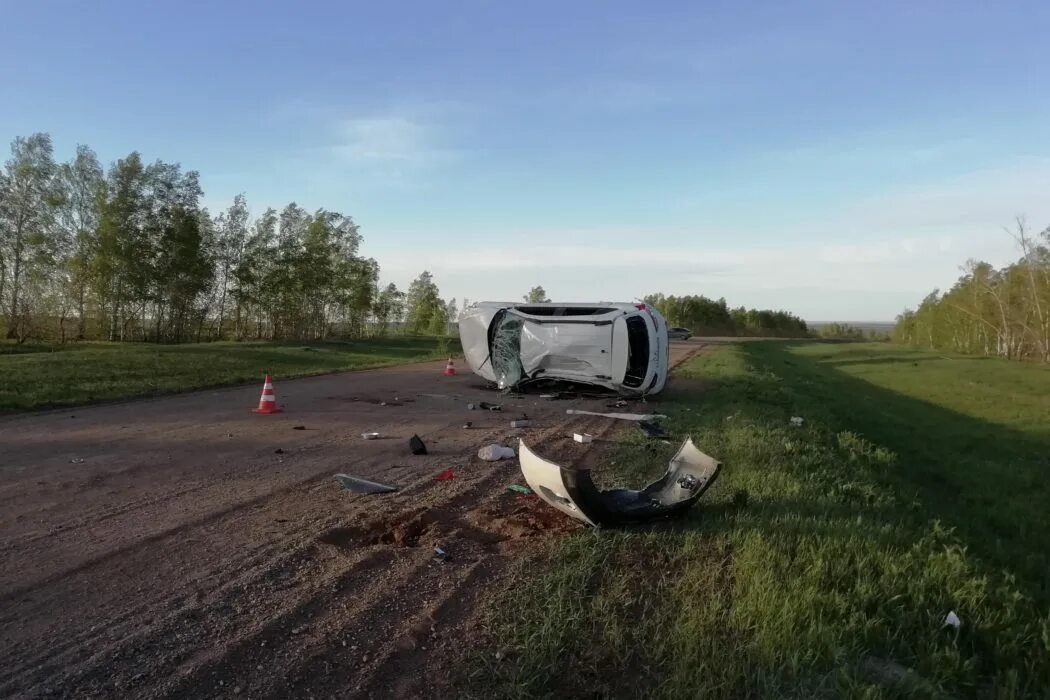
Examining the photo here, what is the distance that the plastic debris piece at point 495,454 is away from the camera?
24.1 feet

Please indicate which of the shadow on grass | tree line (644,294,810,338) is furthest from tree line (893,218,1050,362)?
the shadow on grass

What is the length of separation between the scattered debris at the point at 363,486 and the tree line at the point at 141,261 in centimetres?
2868

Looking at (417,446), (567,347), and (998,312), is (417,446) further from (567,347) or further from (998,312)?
(998,312)

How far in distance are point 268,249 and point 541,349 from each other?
100 feet

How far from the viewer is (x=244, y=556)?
4215 millimetres

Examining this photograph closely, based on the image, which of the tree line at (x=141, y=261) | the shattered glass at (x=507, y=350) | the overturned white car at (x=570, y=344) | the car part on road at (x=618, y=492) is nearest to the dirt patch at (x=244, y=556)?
the car part on road at (x=618, y=492)

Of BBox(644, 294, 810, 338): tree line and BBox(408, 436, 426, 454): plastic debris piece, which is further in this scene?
BBox(644, 294, 810, 338): tree line

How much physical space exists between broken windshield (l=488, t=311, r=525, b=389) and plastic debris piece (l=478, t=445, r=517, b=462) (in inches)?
253

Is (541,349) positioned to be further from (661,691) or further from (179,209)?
(179,209)

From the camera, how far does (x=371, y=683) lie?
9.35ft

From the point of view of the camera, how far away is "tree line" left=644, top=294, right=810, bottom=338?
89.4 m

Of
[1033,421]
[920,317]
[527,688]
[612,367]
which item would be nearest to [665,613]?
[527,688]

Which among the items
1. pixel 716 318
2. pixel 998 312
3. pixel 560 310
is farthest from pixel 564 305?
pixel 716 318

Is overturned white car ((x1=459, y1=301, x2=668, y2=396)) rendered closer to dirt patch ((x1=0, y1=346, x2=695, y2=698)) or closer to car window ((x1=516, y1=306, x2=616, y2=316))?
car window ((x1=516, y1=306, x2=616, y2=316))
